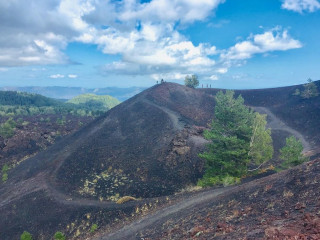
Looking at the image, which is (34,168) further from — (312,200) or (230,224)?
(312,200)

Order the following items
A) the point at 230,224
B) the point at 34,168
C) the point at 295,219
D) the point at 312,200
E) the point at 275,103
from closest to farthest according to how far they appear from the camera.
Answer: the point at 295,219 → the point at 312,200 → the point at 230,224 → the point at 34,168 → the point at 275,103

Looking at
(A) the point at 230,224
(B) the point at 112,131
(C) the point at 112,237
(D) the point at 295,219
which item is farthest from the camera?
(B) the point at 112,131

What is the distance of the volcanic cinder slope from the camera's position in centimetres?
2902

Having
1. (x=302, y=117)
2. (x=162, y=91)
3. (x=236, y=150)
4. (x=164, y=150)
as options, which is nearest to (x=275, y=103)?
(x=302, y=117)

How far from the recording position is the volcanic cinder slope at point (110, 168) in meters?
29.0

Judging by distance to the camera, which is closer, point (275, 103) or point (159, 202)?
point (159, 202)

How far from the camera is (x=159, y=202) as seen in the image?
28.4 meters

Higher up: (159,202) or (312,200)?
(312,200)

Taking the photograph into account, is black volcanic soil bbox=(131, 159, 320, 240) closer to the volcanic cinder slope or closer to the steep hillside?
the volcanic cinder slope

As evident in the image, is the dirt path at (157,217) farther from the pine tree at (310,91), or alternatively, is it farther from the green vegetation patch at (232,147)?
the pine tree at (310,91)

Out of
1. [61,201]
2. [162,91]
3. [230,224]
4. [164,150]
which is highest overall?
[162,91]

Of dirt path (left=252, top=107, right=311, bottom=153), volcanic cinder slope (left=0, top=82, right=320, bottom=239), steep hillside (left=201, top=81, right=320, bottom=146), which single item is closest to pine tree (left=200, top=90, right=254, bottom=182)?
volcanic cinder slope (left=0, top=82, right=320, bottom=239)

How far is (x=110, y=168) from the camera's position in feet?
137

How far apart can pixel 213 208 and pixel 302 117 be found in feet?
218
